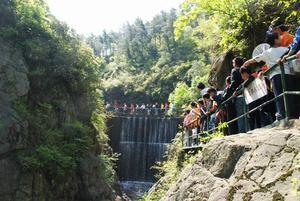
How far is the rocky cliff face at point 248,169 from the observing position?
380cm

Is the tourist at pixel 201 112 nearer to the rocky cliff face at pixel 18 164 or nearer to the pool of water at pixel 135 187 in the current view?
the rocky cliff face at pixel 18 164

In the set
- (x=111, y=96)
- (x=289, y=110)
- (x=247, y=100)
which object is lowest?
(x=289, y=110)

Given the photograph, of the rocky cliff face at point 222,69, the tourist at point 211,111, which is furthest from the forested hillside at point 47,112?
the tourist at point 211,111

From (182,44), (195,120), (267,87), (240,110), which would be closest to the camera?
(267,87)

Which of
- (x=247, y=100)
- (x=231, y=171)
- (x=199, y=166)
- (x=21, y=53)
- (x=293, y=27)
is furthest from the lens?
(x=21, y=53)

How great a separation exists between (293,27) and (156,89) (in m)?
54.7

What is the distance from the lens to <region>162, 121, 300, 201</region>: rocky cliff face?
3.80 meters

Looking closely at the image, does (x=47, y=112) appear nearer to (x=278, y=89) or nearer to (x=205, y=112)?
(x=205, y=112)

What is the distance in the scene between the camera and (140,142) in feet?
113

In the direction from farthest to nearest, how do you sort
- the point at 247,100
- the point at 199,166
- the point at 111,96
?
the point at 111,96 < the point at 247,100 < the point at 199,166

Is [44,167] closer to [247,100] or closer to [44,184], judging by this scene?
[44,184]

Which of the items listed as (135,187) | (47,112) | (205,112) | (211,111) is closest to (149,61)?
(135,187)

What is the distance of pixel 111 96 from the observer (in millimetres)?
71375

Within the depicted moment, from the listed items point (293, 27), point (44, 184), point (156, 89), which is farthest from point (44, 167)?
point (156, 89)
